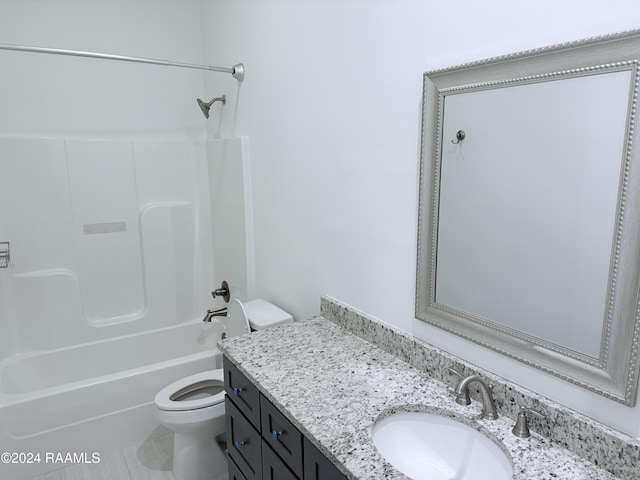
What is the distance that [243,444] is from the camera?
65.0 inches

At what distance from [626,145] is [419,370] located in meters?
0.90

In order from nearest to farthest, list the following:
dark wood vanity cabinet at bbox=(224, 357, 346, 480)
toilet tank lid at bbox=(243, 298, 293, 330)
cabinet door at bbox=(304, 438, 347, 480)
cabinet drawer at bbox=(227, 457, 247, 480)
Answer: cabinet door at bbox=(304, 438, 347, 480)
dark wood vanity cabinet at bbox=(224, 357, 346, 480)
cabinet drawer at bbox=(227, 457, 247, 480)
toilet tank lid at bbox=(243, 298, 293, 330)

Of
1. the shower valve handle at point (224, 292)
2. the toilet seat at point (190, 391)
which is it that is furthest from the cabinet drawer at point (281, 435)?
the shower valve handle at point (224, 292)

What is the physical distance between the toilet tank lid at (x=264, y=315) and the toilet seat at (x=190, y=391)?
43 cm

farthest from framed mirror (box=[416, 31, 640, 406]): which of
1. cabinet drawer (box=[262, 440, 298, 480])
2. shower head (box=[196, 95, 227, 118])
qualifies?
shower head (box=[196, 95, 227, 118])

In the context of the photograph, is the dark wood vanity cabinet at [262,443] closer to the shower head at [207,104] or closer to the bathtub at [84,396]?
the bathtub at [84,396]

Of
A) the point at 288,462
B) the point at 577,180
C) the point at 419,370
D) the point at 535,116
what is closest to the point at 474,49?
the point at 535,116

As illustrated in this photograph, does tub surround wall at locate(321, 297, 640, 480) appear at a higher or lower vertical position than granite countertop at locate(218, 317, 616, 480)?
higher

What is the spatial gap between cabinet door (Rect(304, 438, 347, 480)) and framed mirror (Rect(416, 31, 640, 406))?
54 cm

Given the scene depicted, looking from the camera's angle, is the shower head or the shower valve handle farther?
the shower valve handle

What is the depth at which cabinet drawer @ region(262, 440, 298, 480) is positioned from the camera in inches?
52.2

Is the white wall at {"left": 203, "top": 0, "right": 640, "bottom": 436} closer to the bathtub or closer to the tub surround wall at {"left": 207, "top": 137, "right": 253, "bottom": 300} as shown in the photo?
the tub surround wall at {"left": 207, "top": 137, "right": 253, "bottom": 300}

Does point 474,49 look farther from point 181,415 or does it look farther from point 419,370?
point 181,415

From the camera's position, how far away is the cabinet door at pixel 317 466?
107 centimetres
